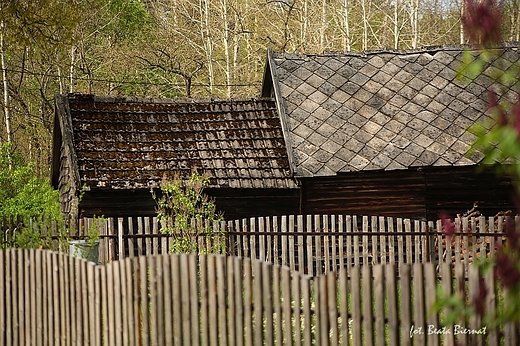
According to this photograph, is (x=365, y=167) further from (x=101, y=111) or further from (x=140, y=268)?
(x=140, y=268)

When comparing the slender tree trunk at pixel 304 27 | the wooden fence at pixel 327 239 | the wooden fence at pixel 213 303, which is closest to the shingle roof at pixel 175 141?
the wooden fence at pixel 327 239

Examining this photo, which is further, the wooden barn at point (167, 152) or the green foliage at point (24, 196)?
the green foliage at point (24, 196)

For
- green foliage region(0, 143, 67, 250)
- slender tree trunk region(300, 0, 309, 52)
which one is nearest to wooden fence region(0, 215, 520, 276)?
green foliage region(0, 143, 67, 250)

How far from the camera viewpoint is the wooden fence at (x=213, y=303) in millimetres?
5676

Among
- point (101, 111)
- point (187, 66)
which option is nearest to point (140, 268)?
point (101, 111)

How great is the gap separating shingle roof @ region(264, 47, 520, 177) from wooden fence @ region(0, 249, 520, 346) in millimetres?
9087

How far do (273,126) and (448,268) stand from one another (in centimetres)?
1348

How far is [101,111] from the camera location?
18.4m

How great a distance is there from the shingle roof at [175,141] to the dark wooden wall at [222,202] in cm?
35

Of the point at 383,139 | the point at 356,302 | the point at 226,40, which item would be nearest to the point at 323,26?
the point at 226,40

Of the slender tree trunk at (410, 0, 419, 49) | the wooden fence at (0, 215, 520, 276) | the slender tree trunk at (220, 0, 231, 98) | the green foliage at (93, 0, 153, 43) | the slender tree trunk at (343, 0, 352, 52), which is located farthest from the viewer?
the green foliage at (93, 0, 153, 43)

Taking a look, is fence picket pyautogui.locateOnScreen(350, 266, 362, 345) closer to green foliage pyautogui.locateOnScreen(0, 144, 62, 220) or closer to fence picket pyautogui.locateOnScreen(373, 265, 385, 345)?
fence picket pyautogui.locateOnScreen(373, 265, 385, 345)

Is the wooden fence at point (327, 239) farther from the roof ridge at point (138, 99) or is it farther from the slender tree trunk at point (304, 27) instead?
the slender tree trunk at point (304, 27)

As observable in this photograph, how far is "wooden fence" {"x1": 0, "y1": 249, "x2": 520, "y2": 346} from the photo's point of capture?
568 centimetres
